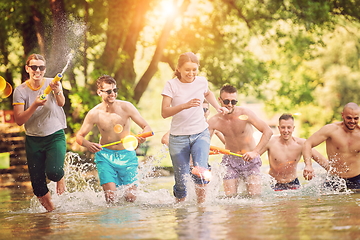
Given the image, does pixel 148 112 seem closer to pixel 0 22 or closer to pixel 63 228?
pixel 0 22

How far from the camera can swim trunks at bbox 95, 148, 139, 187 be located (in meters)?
7.60

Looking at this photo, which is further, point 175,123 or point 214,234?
point 175,123

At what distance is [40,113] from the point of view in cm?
707

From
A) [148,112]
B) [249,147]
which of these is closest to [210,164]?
[249,147]

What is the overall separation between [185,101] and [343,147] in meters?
2.83

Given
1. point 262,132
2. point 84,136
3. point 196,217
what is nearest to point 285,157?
point 262,132

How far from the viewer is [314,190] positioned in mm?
8227

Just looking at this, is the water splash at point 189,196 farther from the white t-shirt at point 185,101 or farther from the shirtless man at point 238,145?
the white t-shirt at point 185,101

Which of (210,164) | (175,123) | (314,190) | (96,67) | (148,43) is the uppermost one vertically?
(148,43)

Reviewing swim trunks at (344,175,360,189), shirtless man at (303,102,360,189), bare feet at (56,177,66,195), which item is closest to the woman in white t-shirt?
bare feet at (56,177,66,195)

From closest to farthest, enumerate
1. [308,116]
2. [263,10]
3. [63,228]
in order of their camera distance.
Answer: [63,228] < [263,10] < [308,116]

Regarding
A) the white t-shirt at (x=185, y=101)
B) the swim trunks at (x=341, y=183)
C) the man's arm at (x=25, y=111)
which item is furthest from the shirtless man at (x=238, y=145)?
the man's arm at (x=25, y=111)

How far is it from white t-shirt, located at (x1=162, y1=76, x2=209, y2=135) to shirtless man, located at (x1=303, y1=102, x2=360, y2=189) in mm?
2079

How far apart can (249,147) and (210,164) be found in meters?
0.76
